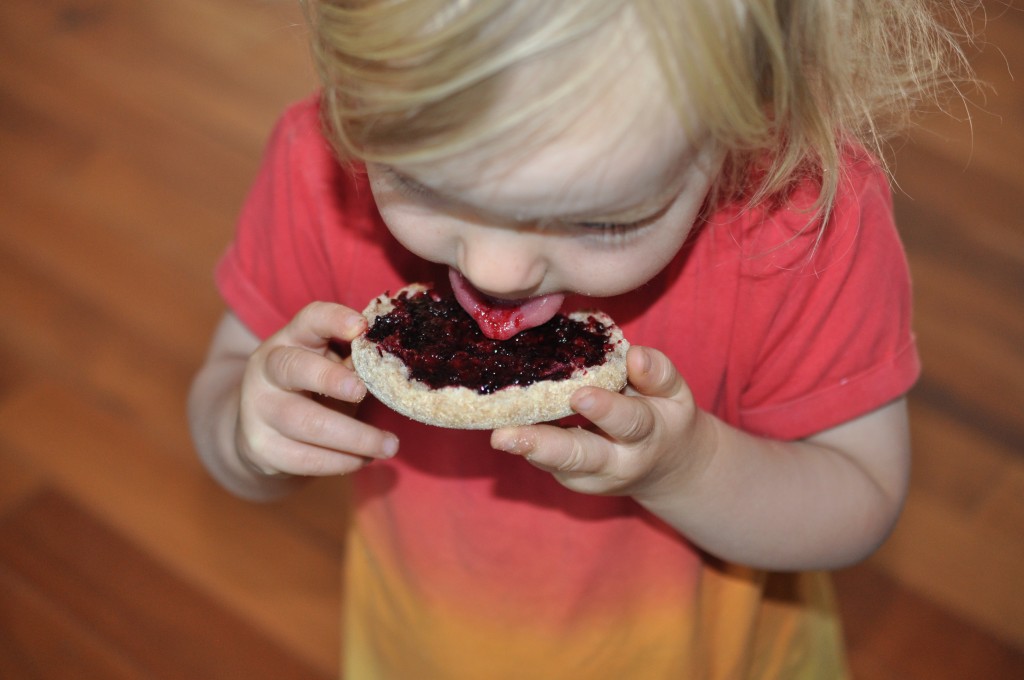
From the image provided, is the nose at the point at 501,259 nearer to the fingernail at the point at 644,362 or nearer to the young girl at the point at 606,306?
the young girl at the point at 606,306

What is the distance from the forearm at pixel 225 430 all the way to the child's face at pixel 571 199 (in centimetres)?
33

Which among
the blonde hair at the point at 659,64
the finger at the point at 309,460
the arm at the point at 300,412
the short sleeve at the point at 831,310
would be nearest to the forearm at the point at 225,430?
the arm at the point at 300,412

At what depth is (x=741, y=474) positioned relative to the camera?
2.71ft

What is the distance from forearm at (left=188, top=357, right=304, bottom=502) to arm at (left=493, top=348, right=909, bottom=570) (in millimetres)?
314

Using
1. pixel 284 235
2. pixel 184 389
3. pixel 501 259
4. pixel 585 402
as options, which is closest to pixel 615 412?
pixel 585 402

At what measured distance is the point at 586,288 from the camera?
0.67 m

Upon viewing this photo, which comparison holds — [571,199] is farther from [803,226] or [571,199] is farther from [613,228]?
[803,226]

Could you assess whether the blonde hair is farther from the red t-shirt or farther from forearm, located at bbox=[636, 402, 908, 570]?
forearm, located at bbox=[636, 402, 908, 570]

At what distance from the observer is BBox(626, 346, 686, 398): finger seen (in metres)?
0.70

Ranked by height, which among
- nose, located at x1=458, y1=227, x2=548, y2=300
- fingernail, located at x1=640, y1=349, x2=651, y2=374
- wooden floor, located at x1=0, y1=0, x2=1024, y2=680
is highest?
nose, located at x1=458, y1=227, x2=548, y2=300

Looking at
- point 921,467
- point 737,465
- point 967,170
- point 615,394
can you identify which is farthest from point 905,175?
point 615,394

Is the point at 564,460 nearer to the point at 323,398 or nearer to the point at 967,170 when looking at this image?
the point at 323,398

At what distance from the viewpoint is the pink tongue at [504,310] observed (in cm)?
73

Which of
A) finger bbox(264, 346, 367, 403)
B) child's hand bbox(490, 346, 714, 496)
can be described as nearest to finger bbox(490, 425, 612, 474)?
child's hand bbox(490, 346, 714, 496)
